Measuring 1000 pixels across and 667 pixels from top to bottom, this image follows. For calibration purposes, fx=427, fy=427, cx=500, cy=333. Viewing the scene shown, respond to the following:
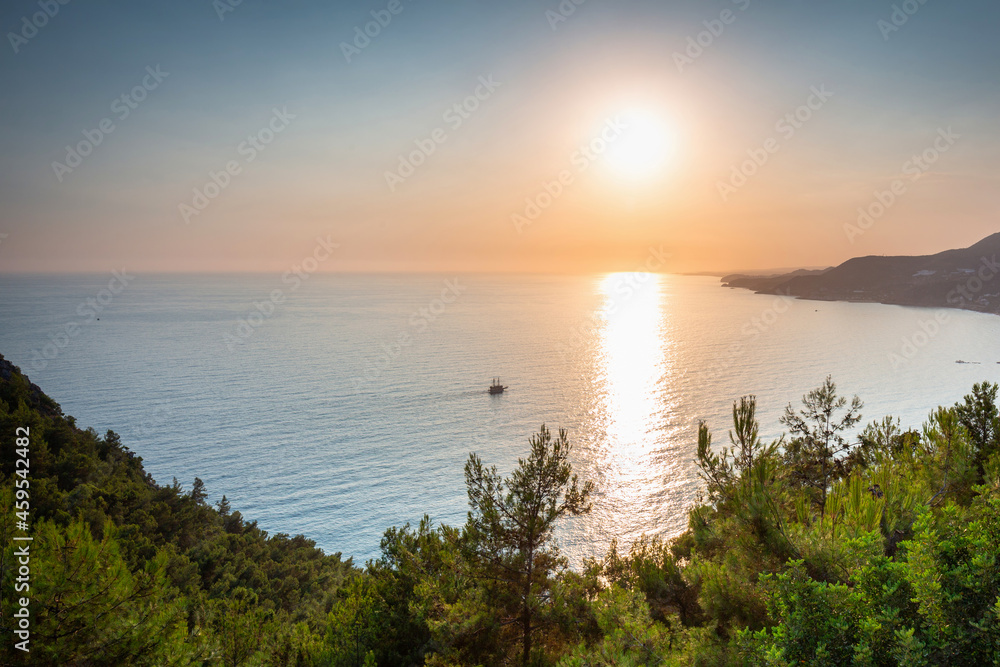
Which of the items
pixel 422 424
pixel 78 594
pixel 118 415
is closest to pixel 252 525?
pixel 422 424

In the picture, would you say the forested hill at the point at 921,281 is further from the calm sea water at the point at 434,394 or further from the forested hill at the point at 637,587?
the forested hill at the point at 637,587

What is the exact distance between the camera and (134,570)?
1611 centimetres

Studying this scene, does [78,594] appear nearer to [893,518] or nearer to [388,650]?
[388,650]

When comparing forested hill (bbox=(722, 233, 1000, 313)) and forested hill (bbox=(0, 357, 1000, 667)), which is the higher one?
forested hill (bbox=(722, 233, 1000, 313))

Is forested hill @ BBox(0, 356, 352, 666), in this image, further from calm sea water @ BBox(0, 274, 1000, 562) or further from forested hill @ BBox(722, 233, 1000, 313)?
forested hill @ BBox(722, 233, 1000, 313)

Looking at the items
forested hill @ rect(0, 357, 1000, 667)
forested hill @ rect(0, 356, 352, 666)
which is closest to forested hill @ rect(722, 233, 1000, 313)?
forested hill @ rect(0, 357, 1000, 667)

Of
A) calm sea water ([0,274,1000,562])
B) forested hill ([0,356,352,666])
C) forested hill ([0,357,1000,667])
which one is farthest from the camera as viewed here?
calm sea water ([0,274,1000,562])

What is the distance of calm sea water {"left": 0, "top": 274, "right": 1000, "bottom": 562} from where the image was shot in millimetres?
36531

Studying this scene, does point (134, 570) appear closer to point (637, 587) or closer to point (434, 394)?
point (637, 587)

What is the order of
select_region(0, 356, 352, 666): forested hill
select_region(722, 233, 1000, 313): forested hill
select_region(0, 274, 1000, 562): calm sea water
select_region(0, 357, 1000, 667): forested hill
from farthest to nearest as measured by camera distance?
1. select_region(722, 233, 1000, 313): forested hill
2. select_region(0, 274, 1000, 562): calm sea water
3. select_region(0, 356, 352, 666): forested hill
4. select_region(0, 357, 1000, 667): forested hill

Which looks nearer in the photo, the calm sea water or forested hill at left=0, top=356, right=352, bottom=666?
forested hill at left=0, top=356, right=352, bottom=666

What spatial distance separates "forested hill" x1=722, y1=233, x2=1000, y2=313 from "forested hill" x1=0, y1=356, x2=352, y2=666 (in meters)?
187

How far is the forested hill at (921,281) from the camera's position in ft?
459

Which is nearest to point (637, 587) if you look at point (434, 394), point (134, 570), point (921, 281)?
point (134, 570)
